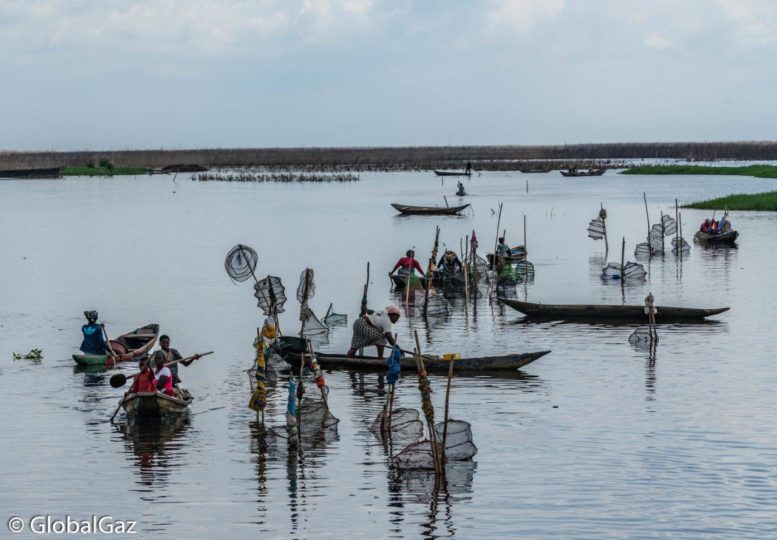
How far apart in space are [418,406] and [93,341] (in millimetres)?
7313

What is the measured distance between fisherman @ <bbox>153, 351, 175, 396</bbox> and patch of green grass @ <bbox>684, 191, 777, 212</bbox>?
49.6 metres

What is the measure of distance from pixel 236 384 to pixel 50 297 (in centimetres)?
1599

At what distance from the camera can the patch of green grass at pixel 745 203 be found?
209 ft

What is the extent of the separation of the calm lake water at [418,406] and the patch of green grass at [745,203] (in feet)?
61.9

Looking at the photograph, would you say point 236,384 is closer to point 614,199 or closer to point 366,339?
point 366,339

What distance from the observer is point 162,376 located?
19062 mm

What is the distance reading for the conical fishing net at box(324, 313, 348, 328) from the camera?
94.0 ft

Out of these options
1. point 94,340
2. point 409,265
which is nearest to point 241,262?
point 94,340

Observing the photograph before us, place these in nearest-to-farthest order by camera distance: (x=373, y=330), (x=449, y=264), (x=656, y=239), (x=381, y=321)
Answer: (x=381, y=321) → (x=373, y=330) → (x=449, y=264) → (x=656, y=239)

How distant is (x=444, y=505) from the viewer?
14586mm

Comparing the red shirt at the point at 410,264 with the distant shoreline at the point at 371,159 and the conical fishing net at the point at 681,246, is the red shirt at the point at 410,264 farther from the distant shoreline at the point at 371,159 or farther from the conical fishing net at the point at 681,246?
the distant shoreline at the point at 371,159

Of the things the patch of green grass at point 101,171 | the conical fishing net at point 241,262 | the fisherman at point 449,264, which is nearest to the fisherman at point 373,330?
the conical fishing net at point 241,262

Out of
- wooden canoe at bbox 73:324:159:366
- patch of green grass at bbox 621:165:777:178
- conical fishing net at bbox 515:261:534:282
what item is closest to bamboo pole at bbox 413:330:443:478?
wooden canoe at bbox 73:324:159:366

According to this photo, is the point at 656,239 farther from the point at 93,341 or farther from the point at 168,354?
the point at 168,354
